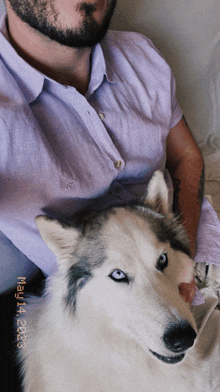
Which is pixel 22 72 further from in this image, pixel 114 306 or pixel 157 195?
pixel 114 306

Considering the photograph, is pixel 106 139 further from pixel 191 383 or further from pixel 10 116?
pixel 191 383

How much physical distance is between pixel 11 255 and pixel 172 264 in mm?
548

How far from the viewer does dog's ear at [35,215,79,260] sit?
77 centimetres

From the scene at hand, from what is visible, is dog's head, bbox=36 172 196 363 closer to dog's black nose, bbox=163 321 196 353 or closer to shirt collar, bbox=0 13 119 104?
dog's black nose, bbox=163 321 196 353

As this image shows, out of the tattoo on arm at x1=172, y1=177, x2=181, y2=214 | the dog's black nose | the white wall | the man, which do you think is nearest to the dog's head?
the dog's black nose

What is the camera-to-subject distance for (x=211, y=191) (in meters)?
1.68

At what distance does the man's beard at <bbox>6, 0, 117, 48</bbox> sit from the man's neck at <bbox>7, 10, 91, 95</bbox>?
33mm

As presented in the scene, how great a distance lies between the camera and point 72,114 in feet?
3.18

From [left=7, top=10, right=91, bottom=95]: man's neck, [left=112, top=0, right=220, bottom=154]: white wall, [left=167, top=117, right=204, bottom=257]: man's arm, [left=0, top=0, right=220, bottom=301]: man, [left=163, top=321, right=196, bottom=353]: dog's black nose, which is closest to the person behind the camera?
[left=163, top=321, right=196, bottom=353]: dog's black nose

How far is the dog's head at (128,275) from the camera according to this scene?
0.72 metres

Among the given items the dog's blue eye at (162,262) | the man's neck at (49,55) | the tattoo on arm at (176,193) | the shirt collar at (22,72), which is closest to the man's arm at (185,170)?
the tattoo on arm at (176,193)

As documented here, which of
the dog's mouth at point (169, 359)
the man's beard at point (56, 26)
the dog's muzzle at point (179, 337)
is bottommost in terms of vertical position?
the dog's mouth at point (169, 359)

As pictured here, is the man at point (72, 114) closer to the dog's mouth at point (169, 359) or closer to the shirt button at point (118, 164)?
the shirt button at point (118, 164)

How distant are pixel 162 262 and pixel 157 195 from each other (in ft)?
0.76
